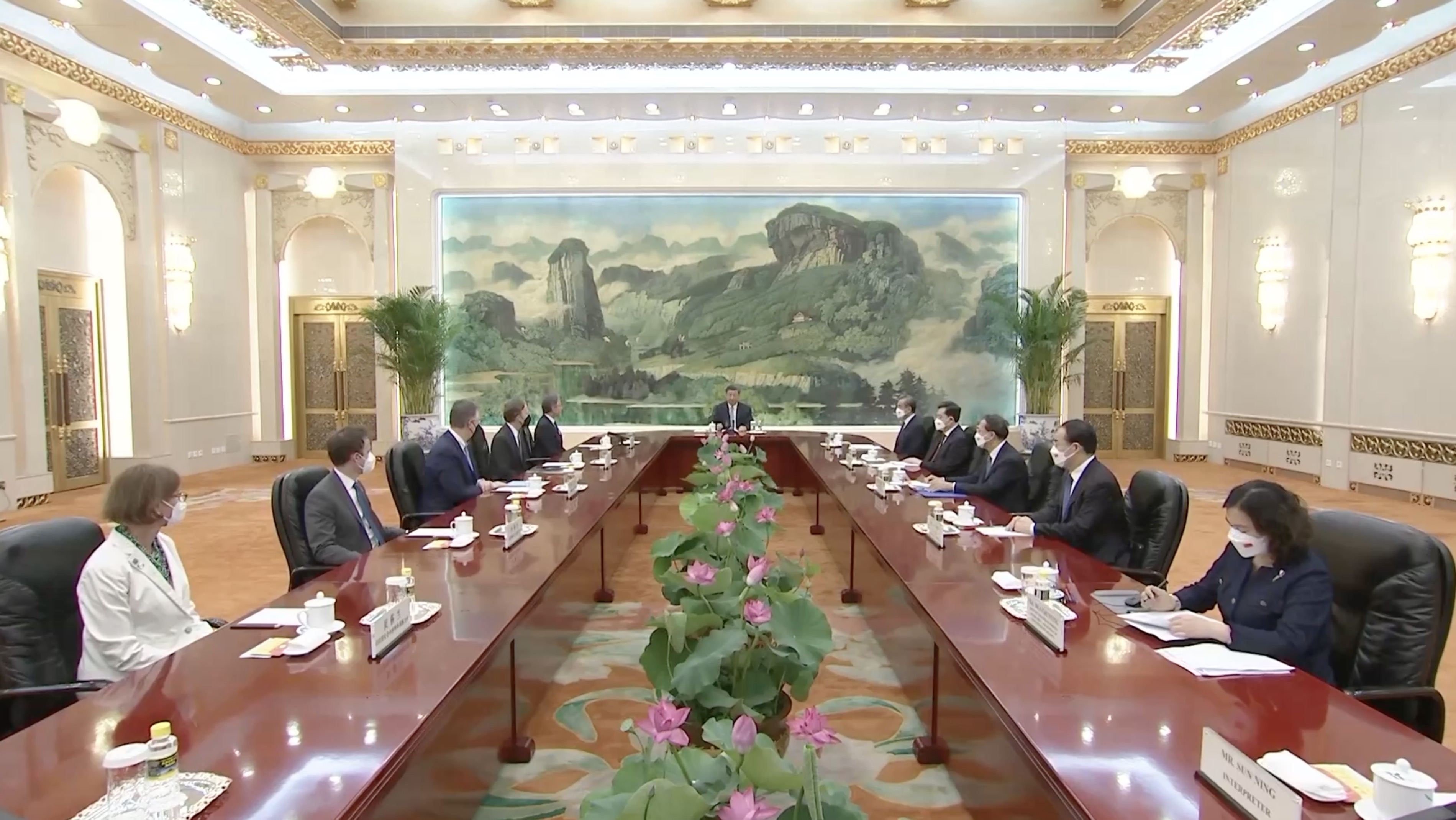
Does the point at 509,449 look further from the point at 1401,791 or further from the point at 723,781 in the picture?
the point at 1401,791

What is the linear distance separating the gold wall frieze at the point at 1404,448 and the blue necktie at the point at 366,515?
27.3 ft

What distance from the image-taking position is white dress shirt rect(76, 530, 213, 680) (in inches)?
84.0

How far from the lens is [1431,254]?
6879mm

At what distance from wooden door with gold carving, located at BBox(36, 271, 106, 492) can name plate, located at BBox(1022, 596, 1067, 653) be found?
29.0 ft

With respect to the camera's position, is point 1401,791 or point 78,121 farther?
point 78,121

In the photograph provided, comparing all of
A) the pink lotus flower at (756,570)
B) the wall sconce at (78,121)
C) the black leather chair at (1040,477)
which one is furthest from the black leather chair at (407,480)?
the wall sconce at (78,121)

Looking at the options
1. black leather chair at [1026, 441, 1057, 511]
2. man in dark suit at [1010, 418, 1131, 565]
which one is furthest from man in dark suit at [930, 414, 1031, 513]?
man in dark suit at [1010, 418, 1131, 565]

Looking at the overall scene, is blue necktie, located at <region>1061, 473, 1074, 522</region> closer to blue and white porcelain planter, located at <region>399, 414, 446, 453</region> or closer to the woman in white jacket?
the woman in white jacket

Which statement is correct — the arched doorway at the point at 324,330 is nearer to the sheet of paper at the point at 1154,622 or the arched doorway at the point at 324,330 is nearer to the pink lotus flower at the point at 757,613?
the pink lotus flower at the point at 757,613

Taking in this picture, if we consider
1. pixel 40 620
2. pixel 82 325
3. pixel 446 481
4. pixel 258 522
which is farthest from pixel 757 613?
pixel 82 325

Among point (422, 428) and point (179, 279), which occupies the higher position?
point (179, 279)

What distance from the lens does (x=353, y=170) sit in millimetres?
10180

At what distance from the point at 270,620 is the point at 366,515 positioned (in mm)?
1293

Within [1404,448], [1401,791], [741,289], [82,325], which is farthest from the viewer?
[741,289]
